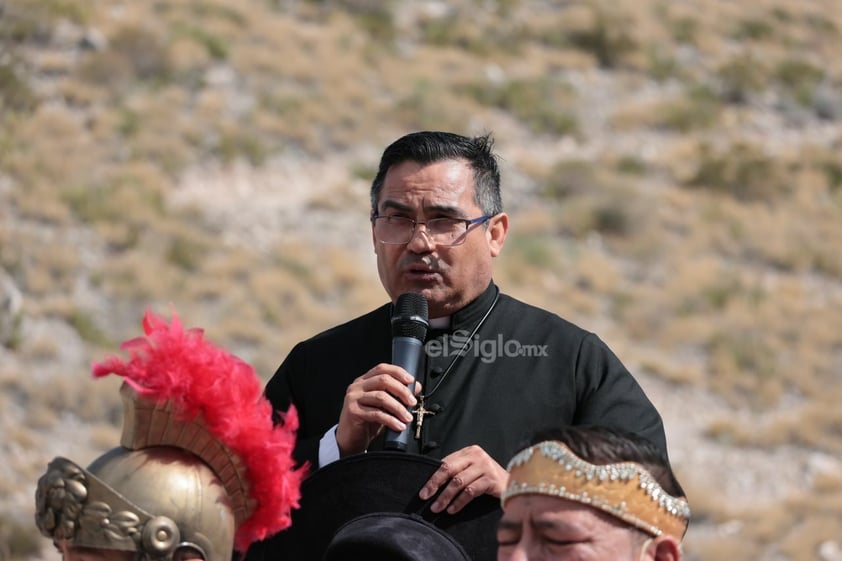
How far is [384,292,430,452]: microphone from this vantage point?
12.5 ft

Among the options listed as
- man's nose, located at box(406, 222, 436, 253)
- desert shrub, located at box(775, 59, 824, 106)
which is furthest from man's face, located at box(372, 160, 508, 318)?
desert shrub, located at box(775, 59, 824, 106)

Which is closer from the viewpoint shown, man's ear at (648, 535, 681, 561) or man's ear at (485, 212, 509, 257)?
man's ear at (648, 535, 681, 561)

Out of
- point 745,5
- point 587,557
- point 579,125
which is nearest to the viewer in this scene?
point 587,557

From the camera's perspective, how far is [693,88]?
28203 millimetres

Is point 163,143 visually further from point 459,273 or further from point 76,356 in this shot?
point 459,273

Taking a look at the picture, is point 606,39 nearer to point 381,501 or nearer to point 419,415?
point 419,415

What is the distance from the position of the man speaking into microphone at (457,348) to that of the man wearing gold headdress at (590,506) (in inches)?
40.7

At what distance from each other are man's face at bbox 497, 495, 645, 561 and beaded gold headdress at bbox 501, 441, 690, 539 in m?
0.02

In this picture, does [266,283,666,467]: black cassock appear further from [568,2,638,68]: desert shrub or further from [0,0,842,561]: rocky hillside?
[568,2,638,68]: desert shrub

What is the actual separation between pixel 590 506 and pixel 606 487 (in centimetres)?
5

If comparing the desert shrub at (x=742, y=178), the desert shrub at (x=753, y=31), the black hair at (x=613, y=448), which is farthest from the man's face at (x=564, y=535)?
the desert shrub at (x=753, y=31)

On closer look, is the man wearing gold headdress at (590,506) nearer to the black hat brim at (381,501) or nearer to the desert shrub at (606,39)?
the black hat brim at (381,501)

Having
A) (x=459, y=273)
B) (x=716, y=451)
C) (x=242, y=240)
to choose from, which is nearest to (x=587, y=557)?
(x=459, y=273)

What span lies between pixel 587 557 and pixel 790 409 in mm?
16376
